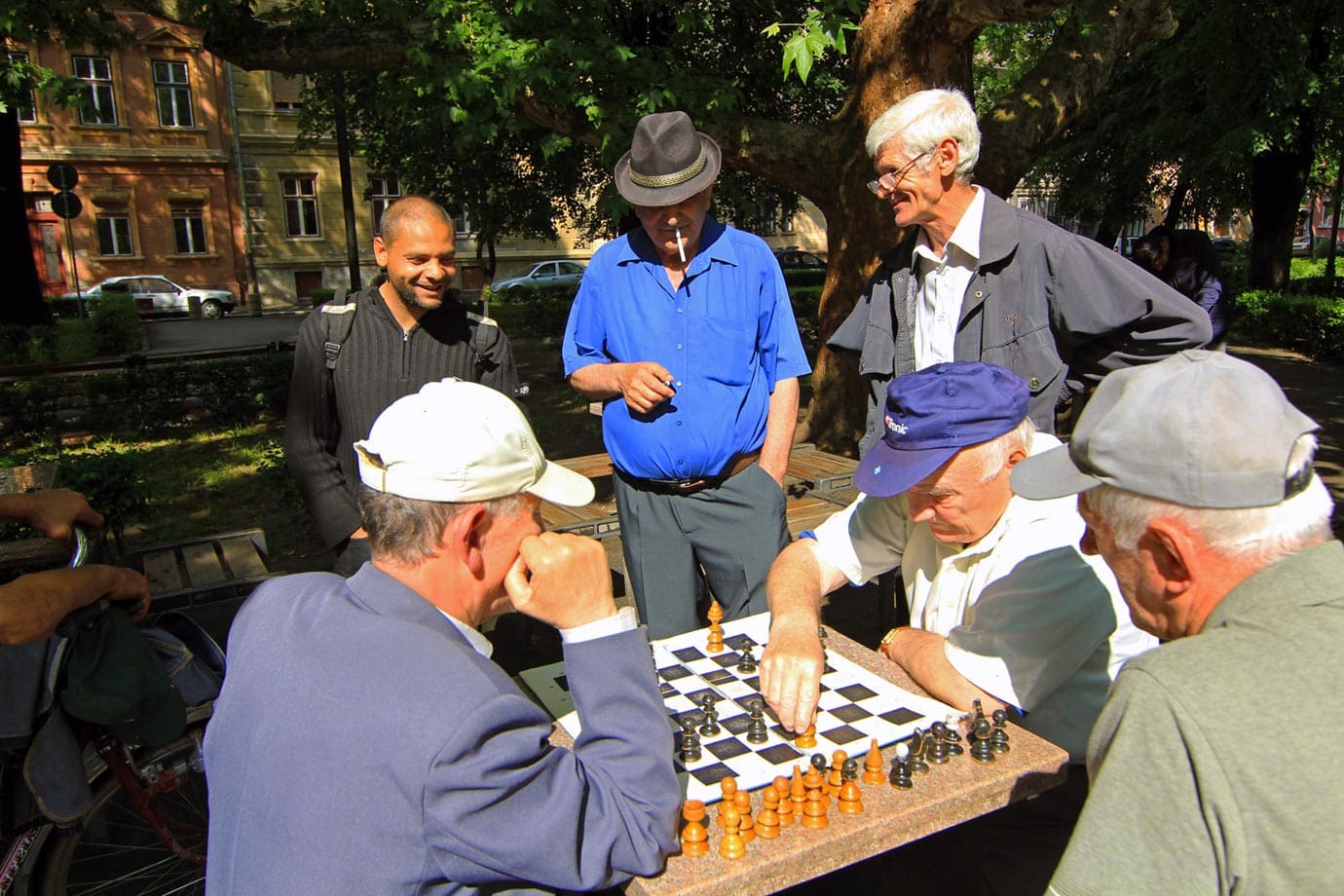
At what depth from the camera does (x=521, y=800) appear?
1428 millimetres

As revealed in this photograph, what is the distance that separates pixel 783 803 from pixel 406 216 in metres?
2.41

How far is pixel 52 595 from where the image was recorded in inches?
104

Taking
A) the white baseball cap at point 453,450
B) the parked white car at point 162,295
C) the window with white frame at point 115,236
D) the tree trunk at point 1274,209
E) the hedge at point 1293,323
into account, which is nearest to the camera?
the white baseball cap at point 453,450

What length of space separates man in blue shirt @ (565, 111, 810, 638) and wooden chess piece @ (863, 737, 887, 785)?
4.62 ft

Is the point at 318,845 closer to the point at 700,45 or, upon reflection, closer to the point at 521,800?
the point at 521,800

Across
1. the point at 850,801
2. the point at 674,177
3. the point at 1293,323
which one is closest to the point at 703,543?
the point at 674,177

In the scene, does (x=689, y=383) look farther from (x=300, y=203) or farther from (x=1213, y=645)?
(x=300, y=203)

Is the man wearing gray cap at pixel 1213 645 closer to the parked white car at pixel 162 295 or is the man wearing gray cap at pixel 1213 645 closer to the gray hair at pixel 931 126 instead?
the gray hair at pixel 931 126

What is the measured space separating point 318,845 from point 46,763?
1.75 meters

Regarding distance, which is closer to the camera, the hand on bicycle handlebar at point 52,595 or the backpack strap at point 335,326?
the hand on bicycle handlebar at point 52,595

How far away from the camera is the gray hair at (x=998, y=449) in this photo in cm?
223

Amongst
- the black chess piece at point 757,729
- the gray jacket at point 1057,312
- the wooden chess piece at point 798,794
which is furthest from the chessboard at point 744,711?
the gray jacket at point 1057,312

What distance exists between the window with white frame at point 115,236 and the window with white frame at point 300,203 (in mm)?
4526

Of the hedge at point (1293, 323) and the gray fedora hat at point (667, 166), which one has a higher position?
the gray fedora hat at point (667, 166)
